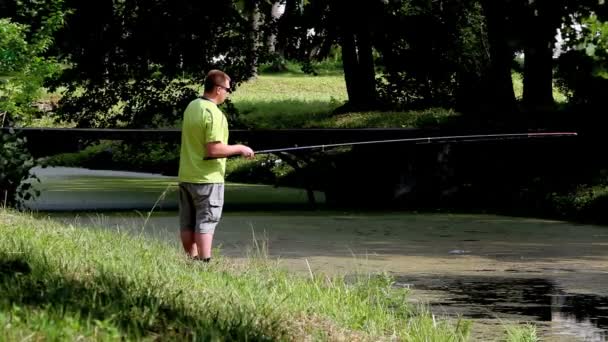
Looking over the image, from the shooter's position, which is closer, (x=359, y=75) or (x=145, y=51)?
(x=145, y=51)

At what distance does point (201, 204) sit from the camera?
9.81 meters

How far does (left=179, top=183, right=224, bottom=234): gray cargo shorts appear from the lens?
9.77m

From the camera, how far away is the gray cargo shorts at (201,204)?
977cm

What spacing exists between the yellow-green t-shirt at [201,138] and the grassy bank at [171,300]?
2.04 ft

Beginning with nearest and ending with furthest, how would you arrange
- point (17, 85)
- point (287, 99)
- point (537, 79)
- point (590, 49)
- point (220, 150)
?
point (220, 150) < point (590, 49) < point (17, 85) < point (537, 79) < point (287, 99)

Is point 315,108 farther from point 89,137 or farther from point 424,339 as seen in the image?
point 424,339

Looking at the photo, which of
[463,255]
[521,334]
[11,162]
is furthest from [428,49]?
[521,334]

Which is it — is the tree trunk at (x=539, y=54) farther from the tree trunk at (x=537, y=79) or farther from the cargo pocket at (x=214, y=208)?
the cargo pocket at (x=214, y=208)

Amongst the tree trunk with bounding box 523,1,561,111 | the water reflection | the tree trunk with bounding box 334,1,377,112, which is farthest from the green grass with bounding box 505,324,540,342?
the tree trunk with bounding box 334,1,377,112

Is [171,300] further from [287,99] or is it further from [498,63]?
[287,99]

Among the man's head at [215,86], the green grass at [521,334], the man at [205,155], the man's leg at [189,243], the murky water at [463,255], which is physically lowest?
the murky water at [463,255]

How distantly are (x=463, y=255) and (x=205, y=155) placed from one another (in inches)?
172

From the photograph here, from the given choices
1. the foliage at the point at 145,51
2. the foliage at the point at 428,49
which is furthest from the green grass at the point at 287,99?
the foliage at the point at 428,49

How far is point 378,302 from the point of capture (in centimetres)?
836
